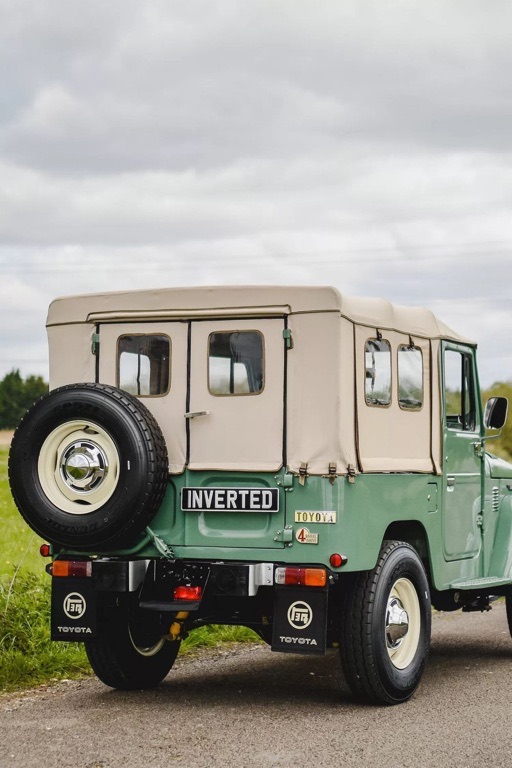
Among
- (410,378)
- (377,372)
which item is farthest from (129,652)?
(410,378)

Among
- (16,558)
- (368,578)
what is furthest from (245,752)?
(16,558)

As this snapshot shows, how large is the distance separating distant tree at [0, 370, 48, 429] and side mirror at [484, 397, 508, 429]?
295 ft

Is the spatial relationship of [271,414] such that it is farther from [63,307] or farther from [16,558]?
[16,558]

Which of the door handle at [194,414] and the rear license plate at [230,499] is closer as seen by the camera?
the rear license plate at [230,499]

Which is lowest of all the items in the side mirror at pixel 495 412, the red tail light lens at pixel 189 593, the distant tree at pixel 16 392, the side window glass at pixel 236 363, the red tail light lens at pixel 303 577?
the red tail light lens at pixel 189 593

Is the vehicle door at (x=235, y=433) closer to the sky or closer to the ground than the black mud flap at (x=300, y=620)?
closer to the sky

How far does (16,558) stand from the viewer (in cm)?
1259

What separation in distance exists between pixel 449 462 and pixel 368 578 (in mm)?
1560

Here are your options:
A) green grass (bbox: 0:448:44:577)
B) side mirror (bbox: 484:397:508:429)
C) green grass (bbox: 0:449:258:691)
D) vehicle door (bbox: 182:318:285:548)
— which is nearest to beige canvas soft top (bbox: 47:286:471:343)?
vehicle door (bbox: 182:318:285:548)

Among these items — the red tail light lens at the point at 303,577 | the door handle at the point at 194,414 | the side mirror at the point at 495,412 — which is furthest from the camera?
the side mirror at the point at 495,412

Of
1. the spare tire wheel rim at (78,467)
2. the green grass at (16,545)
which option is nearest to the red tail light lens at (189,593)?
the spare tire wheel rim at (78,467)

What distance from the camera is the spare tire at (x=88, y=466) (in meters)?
7.13

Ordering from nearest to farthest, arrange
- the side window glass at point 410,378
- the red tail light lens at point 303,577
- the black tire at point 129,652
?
the red tail light lens at point 303,577
the black tire at point 129,652
the side window glass at point 410,378

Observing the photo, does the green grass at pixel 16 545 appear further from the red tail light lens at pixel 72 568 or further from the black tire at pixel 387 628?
the black tire at pixel 387 628
